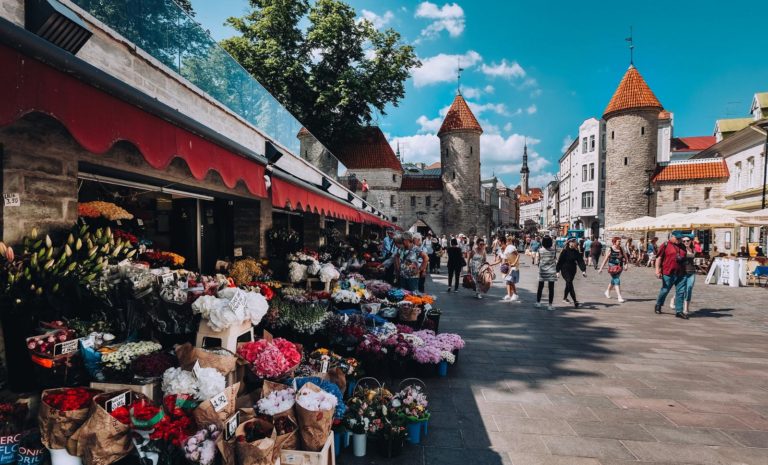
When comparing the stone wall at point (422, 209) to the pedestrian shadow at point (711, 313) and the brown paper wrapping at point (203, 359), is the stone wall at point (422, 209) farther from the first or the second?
the brown paper wrapping at point (203, 359)

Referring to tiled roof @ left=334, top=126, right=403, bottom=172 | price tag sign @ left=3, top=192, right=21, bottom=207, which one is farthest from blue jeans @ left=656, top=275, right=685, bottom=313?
tiled roof @ left=334, top=126, right=403, bottom=172

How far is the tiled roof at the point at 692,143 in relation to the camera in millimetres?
47094

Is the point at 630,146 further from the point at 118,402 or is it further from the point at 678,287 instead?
the point at 118,402

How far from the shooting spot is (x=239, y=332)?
332 centimetres

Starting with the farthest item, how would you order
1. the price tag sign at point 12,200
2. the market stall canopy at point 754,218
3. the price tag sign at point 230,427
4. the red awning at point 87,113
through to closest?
the market stall canopy at point 754,218, the price tag sign at point 12,200, the price tag sign at point 230,427, the red awning at point 87,113

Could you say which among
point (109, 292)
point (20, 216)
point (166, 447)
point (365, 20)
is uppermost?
point (365, 20)

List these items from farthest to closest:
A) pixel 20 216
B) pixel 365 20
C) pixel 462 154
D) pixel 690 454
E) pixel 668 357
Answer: pixel 462 154, pixel 365 20, pixel 668 357, pixel 690 454, pixel 20 216

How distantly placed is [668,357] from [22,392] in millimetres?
7174

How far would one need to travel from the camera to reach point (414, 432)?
3.29 meters

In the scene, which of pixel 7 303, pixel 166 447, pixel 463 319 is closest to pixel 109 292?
pixel 7 303

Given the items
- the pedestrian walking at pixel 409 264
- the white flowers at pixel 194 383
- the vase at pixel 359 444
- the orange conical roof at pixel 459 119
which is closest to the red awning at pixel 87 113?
the white flowers at pixel 194 383

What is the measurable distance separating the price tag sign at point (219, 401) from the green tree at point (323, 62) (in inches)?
1063

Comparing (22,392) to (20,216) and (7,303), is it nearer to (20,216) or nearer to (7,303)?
(7,303)

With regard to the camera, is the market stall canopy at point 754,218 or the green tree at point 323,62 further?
the green tree at point 323,62
